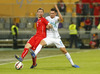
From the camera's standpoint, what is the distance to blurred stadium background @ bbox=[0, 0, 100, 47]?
85.9 feet

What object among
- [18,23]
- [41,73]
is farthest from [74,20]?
[41,73]

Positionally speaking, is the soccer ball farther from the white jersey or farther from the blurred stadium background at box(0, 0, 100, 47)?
the blurred stadium background at box(0, 0, 100, 47)

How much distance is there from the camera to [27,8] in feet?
87.5

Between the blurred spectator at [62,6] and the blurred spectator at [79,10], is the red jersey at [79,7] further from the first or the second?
the blurred spectator at [62,6]

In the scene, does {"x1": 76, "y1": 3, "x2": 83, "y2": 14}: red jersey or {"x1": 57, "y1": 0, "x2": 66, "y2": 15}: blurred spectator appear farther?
{"x1": 76, "y1": 3, "x2": 83, "y2": 14}: red jersey

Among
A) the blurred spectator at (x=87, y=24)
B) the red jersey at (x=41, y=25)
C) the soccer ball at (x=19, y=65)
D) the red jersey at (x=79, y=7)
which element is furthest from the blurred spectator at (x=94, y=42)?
the soccer ball at (x=19, y=65)

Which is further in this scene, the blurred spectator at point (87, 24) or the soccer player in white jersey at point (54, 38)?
the blurred spectator at point (87, 24)

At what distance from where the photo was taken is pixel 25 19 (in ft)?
87.3

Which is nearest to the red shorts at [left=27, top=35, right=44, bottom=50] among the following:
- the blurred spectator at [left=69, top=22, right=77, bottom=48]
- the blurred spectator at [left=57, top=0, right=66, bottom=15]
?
the blurred spectator at [left=69, top=22, right=77, bottom=48]

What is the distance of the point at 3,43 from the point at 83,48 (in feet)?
19.8

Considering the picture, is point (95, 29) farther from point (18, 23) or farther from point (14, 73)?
point (14, 73)

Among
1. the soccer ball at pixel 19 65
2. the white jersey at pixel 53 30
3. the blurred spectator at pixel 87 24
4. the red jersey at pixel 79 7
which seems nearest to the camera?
the soccer ball at pixel 19 65

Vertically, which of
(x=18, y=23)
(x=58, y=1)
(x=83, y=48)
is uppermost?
(x=58, y=1)

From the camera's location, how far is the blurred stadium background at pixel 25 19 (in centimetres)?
2619
